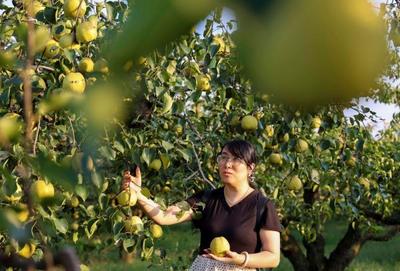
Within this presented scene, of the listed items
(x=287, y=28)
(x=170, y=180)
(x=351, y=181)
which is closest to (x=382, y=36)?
(x=287, y=28)

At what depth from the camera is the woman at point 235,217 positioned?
230cm

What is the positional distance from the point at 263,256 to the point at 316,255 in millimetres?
4846

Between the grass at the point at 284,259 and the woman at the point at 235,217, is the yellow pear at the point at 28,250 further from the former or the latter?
the grass at the point at 284,259

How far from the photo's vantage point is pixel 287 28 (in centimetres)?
17

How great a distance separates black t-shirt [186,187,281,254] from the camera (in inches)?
91.6

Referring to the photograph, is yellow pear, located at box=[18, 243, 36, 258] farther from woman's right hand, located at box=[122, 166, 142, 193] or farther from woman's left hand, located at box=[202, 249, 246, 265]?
woman's left hand, located at box=[202, 249, 246, 265]

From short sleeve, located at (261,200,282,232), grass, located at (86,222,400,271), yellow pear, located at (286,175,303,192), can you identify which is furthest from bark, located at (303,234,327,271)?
short sleeve, located at (261,200,282,232)

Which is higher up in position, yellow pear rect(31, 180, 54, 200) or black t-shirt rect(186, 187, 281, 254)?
yellow pear rect(31, 180, 54, 200)

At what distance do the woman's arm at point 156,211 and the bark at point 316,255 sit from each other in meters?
4.55

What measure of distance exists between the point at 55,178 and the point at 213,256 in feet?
6.30

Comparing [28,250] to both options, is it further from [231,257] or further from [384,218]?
[384,218]

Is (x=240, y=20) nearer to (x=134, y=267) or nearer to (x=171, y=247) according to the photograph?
(x=134, y=267)

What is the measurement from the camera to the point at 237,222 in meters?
2.36

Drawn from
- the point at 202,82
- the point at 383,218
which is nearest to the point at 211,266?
the point at 202,82
